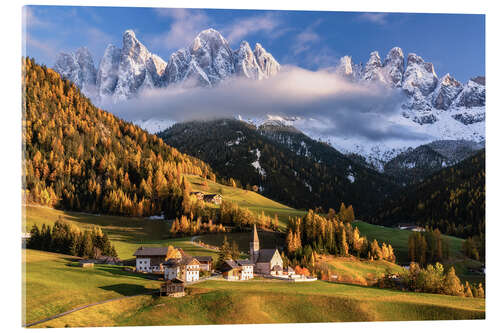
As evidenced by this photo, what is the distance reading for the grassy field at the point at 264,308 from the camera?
26734 millimetres

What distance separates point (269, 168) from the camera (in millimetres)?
157875

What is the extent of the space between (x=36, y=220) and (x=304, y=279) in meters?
21.7

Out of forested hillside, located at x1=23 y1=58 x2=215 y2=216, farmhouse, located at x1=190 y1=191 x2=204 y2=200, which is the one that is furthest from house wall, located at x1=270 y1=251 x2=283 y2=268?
farmhouse, located at x1=190 y1=191 x2=204 y2=200

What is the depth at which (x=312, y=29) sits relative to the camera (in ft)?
112

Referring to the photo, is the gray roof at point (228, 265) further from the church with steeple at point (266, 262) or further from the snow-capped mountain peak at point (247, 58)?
the snow-capped mountain peak at point (247, 58)

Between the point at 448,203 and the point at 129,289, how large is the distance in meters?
68.6

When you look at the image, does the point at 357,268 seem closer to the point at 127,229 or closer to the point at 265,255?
the point at 265,255

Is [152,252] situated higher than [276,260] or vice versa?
[152,252]

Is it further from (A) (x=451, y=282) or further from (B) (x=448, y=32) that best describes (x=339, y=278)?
(B) (x=448, y=32)

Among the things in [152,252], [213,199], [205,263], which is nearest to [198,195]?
[213,199]

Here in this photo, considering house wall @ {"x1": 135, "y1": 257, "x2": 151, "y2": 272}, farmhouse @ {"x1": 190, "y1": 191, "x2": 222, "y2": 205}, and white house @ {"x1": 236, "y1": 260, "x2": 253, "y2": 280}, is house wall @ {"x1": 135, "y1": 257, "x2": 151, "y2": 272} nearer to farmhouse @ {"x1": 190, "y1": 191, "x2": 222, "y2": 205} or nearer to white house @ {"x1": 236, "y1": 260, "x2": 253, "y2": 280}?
white house @ {"x1": 236, "y1": 260, "x2": 253, "y2": 280}

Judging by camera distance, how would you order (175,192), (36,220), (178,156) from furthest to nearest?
(178,156) → (175,192) → (36,220)

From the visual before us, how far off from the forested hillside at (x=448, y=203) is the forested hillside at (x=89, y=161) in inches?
1479
